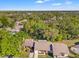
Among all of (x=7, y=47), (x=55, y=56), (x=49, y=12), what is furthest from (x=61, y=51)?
(x=7, y=47)

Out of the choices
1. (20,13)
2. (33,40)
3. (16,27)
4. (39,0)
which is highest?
(39,0)

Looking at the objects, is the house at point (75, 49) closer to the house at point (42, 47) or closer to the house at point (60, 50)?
the house at point (60, 50)

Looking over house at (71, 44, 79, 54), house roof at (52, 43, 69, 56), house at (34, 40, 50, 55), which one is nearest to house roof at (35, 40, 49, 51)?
house at (34, 40, 50, 55)

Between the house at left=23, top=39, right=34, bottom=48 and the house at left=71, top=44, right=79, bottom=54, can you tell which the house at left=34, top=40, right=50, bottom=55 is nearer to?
the house at left=23, top=39, right=34, bottom=48

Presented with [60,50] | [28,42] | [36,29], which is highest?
[36,29]

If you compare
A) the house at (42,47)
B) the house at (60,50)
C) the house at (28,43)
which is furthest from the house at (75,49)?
the house at (28,43)

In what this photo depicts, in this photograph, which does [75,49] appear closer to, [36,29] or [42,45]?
[42,45]

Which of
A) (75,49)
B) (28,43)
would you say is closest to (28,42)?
(28,43)

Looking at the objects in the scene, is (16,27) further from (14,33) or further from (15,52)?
(15,52)
